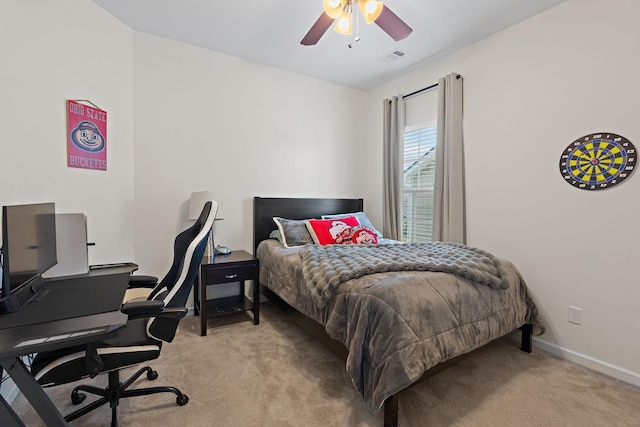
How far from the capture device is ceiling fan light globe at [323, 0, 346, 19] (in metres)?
1.78

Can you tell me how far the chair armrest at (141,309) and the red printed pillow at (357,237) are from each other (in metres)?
2.01

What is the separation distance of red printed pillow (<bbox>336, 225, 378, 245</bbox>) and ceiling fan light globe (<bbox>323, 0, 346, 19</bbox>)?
6.39ft

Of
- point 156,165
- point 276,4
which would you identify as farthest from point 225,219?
point 276,4

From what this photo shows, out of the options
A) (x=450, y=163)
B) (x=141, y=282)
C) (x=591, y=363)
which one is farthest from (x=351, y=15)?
(x=591, y=363)

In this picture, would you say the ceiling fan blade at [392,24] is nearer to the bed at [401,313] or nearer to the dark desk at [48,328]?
the bed at [401,313]

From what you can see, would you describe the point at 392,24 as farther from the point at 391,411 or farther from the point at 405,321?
the point at 391,411

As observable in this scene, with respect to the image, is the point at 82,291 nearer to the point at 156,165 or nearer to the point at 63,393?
the point at 63,393

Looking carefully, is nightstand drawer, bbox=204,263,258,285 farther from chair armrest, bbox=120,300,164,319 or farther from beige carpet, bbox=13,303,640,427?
chair armrest, bbox=120,300,164,319

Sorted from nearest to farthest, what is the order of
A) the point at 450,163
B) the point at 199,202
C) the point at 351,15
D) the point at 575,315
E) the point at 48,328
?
the point at 48,328 < the point at 351,15 < the point at 575,315 < the point at 199,202 < the point at 450,163

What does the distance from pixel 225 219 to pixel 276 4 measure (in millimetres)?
2046

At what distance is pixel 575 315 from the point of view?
2.20m

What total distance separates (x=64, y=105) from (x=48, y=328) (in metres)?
1.82

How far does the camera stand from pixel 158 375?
1917 millimetres

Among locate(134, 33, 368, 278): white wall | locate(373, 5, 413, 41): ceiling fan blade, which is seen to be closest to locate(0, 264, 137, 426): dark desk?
locate(134, 33, 368, 278): white wall
